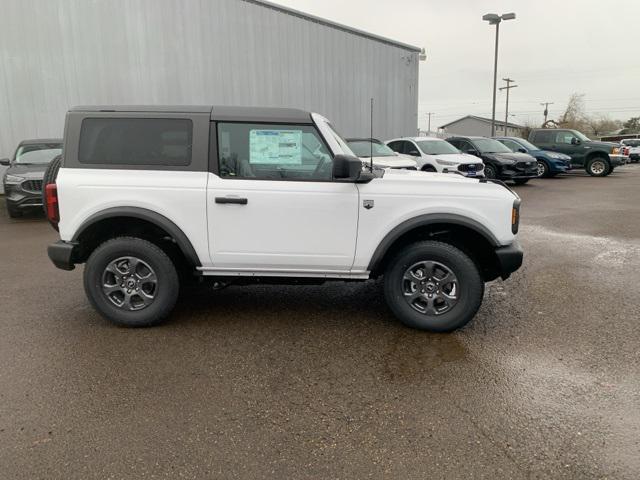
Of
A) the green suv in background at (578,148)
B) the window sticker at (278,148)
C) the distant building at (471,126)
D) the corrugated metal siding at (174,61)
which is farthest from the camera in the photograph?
the distant building at (471,126)

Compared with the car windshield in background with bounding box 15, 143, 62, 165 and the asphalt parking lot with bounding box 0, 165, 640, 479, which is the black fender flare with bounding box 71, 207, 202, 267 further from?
the car windshield in background with bounding box 15, 143, 62, 165

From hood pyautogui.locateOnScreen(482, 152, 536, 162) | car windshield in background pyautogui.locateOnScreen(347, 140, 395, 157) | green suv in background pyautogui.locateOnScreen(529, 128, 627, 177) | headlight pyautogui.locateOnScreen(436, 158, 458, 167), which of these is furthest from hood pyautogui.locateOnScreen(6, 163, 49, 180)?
A: green suv in background pyautogui.locateOnScreen(529, 128, 627, 177)

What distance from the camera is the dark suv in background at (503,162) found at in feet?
48.9

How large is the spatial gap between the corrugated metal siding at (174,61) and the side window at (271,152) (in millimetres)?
12104

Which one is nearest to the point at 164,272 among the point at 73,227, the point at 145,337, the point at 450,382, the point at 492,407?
the point at 145,337

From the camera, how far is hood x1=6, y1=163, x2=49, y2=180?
9800 millimetres

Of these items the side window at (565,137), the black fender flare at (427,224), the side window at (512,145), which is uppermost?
the side window at (565,137)

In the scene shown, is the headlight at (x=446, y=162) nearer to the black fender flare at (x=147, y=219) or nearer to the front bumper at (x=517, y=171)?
the front bumper at (x=517, y=171)

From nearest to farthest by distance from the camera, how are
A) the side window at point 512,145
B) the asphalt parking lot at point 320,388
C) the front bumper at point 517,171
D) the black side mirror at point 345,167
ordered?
the asphalt parking lot at point 320,388 → the black side mirror at point 345,167 → the front bumper at point 517,171 → the side window at point 512,145

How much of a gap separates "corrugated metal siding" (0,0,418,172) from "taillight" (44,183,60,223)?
37.4 ft

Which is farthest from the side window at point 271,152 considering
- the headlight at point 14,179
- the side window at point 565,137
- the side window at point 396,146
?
the side window at point 565,137

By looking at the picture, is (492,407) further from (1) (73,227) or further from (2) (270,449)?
(1) (73,227)

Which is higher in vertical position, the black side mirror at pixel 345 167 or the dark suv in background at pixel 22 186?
the black side mirror at pixel 345 167

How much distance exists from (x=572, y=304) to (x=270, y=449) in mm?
3584
